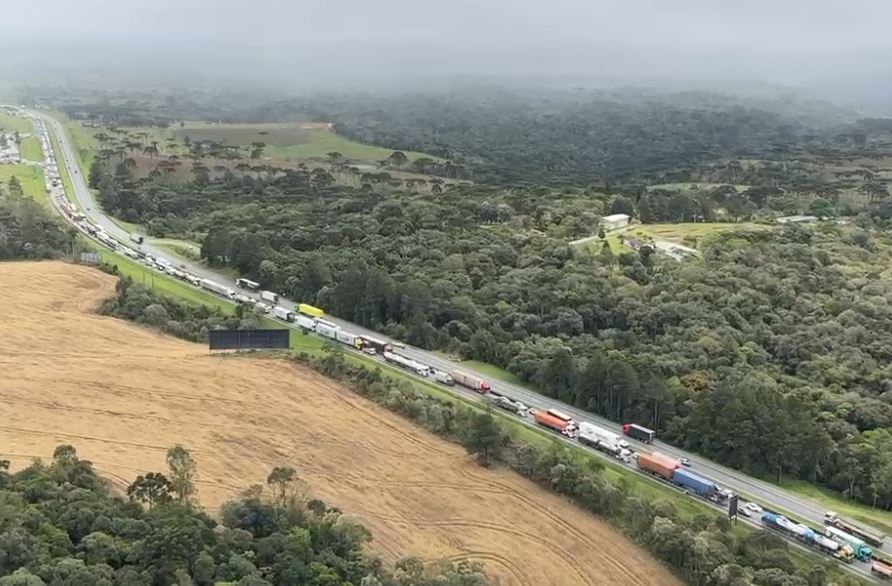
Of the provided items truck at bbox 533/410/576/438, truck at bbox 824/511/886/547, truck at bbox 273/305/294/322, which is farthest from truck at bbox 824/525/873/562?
truck at bbox 273/305/294/322

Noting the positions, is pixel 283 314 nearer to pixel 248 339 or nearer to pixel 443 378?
pixel 248 339

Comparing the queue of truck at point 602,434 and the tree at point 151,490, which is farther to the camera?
the queue of truck at point 602,434

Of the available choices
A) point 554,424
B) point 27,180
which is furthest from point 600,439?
point 27,180

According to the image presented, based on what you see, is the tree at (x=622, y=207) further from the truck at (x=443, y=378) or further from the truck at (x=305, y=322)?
the truck at (x=443, y=378)

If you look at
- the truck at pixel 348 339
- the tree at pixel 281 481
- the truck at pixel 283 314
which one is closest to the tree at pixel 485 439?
the tree at pixel 281 481

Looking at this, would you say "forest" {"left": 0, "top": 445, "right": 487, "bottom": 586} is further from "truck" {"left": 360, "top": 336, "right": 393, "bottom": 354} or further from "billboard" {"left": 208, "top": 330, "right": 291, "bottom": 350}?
"truck" {"left": 360, "top": 336, "right": 393, "bottom": 354}

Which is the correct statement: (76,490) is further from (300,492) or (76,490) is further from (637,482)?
(637,482)

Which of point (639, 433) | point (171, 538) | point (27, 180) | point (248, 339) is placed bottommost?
point (639, 433)
